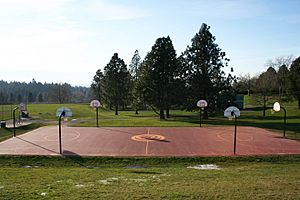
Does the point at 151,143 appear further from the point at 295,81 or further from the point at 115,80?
the point at 295,81

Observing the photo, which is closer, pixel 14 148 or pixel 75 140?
pixel 14 148

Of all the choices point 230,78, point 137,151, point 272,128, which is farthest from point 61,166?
point 230,78

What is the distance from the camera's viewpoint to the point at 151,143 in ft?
77.1

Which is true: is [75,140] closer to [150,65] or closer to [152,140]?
[152,140]

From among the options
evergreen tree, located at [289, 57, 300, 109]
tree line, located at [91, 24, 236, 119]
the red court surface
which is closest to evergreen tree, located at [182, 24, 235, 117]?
tree line, located at [91, 24, 236, 119]

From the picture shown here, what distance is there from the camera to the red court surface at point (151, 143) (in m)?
20.6

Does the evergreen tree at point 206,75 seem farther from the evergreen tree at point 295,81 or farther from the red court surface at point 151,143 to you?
the evergreen tree at point 295,81

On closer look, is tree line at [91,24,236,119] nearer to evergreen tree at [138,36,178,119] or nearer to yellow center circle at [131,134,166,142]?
evergreen tree at [138,36,178,119]

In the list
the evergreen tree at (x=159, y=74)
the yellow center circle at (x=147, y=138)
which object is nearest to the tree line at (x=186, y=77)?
the evergreen tree at (x=159, y=74)

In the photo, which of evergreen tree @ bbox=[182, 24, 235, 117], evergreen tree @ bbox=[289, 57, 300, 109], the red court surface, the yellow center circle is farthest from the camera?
evergreen tree @ bbox=[289, 57, 300, 109]

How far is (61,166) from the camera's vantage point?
17328 mm

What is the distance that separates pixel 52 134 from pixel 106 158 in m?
11.3

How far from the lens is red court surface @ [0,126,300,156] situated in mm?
20562

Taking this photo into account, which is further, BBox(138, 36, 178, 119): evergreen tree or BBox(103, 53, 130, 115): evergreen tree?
BBox(103, 53, 130, 115): evergreen tree
